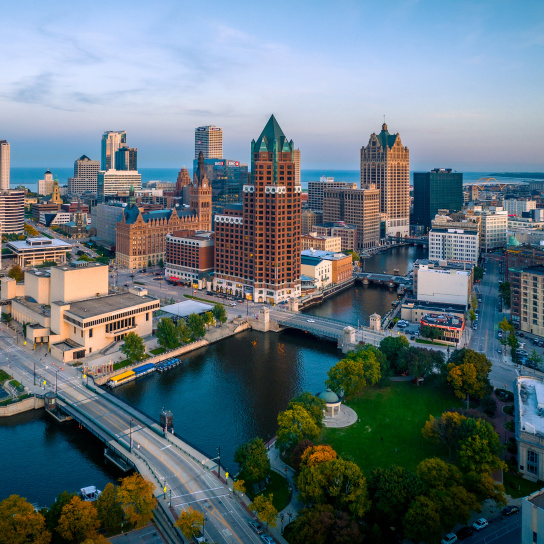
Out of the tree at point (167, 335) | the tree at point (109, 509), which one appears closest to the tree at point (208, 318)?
the tree at point (167, 335)

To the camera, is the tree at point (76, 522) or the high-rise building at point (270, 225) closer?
the tree at point (76, 522)

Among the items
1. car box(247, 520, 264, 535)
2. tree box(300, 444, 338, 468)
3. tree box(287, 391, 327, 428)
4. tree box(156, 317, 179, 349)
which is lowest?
car box(247, 520, 264, 535)

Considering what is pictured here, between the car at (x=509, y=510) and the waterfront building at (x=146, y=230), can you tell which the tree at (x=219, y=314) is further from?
the waterfront building at (x=146, y=230)

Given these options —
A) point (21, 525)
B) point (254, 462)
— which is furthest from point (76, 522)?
point (254, 462)

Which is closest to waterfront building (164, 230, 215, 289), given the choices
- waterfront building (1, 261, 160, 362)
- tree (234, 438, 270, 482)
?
waterfront building (1, 261, 160, 362)

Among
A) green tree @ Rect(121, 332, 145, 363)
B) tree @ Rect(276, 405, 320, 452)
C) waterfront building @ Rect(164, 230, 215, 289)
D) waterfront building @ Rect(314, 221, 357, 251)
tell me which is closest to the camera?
tree @ Rect(276, 405, 320, 452)

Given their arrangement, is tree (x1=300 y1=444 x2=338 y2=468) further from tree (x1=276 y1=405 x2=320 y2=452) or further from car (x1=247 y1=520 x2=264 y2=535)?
car (x1=247 y1=520 x2=264 y2=535)
